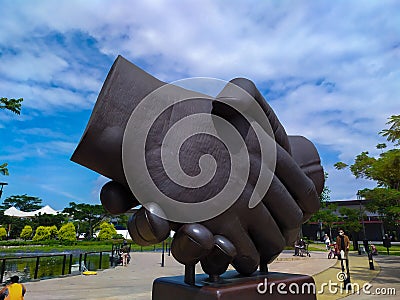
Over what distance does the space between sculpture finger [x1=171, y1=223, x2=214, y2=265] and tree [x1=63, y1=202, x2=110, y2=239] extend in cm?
4386

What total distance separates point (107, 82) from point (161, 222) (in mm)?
1147

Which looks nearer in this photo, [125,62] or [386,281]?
[125,62]

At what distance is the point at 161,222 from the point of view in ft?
7.82

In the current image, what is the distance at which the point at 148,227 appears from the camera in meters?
2.36

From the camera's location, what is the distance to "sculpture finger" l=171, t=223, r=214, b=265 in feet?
7.75

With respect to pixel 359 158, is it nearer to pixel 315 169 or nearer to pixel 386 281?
pixel 386 281

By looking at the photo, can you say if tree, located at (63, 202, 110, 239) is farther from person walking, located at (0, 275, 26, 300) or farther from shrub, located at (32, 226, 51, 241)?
person walking, located at (0, 275, 26, 300)

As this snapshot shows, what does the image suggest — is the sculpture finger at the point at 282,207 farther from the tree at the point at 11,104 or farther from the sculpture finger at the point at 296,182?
the tree at the point at 11,104

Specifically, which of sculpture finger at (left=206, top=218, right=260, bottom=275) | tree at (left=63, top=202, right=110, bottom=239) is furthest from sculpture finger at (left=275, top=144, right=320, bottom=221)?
tree at (left=63, top=202, right=110, bottom=239)

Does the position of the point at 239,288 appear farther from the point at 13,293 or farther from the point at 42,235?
the point at 42,235

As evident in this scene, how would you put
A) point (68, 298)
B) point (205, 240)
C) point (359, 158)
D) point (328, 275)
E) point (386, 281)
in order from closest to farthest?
point (205, 240)
point (68, 298)
point (386, 281)
point (328, 275)
point (359, 158)

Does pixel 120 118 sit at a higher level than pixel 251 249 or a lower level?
higher

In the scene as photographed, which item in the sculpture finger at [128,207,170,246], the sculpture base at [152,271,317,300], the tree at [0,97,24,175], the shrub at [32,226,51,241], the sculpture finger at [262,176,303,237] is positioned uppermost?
the tree at [0,97,24,175]

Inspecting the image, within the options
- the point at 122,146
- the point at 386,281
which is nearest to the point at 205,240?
the point at 122,146
